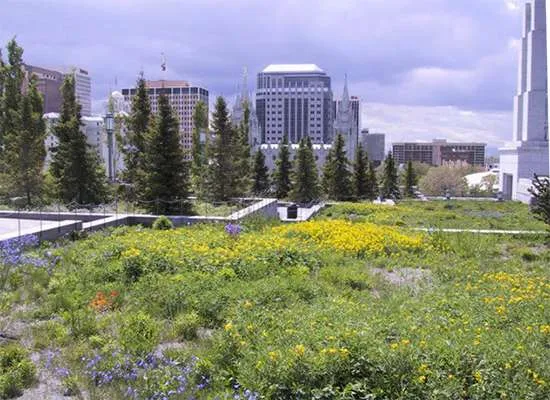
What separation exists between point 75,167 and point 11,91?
24.6 feet

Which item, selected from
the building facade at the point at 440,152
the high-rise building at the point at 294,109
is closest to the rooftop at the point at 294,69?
the high-rise building at the point at 294,109

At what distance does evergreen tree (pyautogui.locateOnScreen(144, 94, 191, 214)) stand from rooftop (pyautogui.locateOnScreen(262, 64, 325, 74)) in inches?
5648

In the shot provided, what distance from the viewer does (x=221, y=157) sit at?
32.5 meters

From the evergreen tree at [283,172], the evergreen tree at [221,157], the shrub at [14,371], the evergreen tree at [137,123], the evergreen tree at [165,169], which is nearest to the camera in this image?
the shrub at [14,371]

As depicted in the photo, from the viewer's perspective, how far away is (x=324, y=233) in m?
14.4

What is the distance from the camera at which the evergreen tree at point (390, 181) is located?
176 ft

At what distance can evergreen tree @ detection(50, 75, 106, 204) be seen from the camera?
25859 millimetres

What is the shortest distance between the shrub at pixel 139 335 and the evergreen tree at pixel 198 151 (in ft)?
73.8

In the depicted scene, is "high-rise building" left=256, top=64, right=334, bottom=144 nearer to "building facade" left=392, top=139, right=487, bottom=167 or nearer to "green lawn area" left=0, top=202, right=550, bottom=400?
"building facade" left=392, top=139, right=487, bottom=167

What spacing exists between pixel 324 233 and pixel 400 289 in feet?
18.1

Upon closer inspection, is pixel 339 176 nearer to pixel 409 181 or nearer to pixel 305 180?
pixel 305 180

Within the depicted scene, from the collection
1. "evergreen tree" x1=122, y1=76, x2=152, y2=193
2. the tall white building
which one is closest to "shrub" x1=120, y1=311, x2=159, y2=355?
"evergreen tree" x1=122, y1=76, x2=152, y2=193

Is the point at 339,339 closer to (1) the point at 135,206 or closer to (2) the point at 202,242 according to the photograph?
(2) the point at 202,242

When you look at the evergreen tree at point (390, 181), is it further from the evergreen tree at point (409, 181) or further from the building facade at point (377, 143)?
the building facade at point (377, 143)
